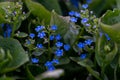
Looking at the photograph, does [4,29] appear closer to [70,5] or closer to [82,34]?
[82,34]

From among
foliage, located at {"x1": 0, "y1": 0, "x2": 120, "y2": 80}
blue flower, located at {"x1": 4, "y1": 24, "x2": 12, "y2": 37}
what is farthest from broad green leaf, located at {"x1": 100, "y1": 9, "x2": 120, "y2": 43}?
blue flower, located at {"x1": 4, "y1": 24, "x2": 12, "y2": 37}

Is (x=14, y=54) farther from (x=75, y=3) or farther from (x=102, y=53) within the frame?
(x=75, y=3)

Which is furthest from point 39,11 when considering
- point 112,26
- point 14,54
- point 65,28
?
point 112,26

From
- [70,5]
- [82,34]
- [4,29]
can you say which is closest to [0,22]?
[4,29]

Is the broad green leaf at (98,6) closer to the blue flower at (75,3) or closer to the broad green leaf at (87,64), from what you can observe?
the blue flower at (75,3)

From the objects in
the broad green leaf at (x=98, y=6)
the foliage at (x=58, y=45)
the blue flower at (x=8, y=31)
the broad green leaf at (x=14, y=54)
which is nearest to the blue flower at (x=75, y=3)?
the broad green leaf at (x=98, y=6)

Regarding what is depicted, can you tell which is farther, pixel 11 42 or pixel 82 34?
pixel 82 34
